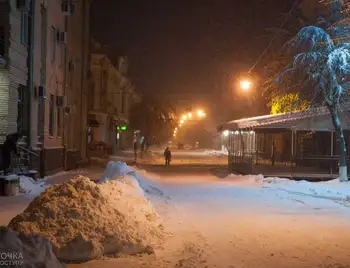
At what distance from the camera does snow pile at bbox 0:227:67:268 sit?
4949mm

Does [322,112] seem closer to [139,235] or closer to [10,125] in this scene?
[10,125]

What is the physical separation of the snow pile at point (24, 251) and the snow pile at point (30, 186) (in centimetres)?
966

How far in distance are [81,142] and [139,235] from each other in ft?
74.2

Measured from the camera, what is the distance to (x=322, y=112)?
73.9 feet

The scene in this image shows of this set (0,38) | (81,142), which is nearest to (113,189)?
(0,38)

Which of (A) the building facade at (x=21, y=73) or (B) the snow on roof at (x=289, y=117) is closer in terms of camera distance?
(A) the building facade at (x=21, y=73)

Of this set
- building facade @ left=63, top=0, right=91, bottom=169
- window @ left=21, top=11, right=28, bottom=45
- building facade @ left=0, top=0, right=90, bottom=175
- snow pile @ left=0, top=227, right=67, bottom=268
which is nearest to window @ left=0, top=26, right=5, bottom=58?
building facade @ left=0, top=0, right=90, bottom=175

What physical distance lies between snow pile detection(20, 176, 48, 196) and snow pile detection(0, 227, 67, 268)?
9.66 m

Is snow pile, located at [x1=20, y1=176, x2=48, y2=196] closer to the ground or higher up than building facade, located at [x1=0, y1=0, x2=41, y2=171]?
closer to the ground

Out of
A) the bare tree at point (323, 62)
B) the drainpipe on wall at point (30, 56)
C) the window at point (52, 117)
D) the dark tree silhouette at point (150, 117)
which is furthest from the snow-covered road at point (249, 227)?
the dark tree silhouette at point (150, 117)

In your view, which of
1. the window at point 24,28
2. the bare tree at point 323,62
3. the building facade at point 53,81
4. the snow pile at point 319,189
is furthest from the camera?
the building facade at point 53,81

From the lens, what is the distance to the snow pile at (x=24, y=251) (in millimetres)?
4949

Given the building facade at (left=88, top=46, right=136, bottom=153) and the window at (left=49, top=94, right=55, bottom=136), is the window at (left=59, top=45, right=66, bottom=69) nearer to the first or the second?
the window at (left=49, top=94, right=55, bottom=136)

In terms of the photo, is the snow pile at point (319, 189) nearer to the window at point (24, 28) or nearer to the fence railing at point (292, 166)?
the fence railing at point (292, 166)
